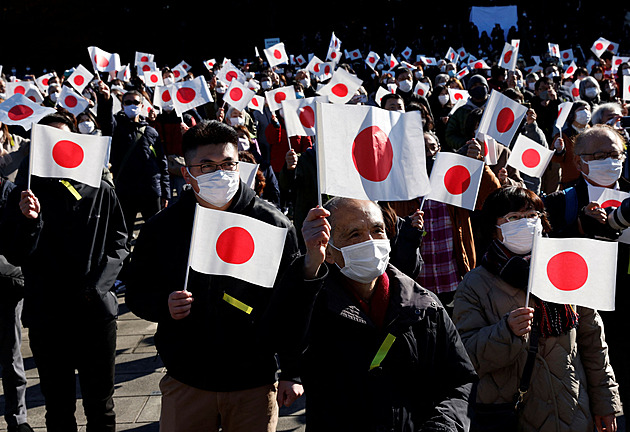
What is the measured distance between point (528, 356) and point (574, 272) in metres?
0.39

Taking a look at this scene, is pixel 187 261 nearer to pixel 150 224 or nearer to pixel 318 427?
pixel 150 224

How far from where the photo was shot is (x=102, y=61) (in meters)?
13.2

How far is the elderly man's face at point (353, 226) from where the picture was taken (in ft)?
8.15

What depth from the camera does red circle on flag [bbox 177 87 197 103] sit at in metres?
8.79

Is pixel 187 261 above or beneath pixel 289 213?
above

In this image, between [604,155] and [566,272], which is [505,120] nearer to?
[604,155]

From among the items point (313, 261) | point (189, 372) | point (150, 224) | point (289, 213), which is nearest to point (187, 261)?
point (150, 224)

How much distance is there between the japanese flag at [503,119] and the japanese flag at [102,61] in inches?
377

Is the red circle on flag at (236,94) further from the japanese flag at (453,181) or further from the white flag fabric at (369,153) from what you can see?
the white flag fabric at (369,153)

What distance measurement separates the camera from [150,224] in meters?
2.95

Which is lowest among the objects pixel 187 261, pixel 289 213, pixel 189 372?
pixel 289 213

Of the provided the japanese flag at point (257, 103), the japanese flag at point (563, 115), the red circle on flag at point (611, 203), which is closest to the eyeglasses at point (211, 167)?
the red circle on flag at point (611, 203)

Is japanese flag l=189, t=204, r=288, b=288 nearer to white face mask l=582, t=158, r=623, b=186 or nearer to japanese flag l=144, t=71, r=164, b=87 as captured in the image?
white face mask l=582, t=158, r=623, b=186

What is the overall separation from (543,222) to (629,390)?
103 centimetres
